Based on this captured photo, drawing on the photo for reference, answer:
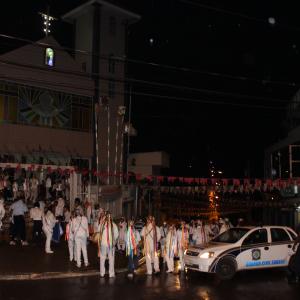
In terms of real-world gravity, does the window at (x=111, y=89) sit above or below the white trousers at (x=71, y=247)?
above

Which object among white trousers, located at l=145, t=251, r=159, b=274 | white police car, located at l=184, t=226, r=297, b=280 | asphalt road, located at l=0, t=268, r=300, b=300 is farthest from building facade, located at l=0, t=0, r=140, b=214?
asphalt road, located at l=0, t=268, r=300, b=300

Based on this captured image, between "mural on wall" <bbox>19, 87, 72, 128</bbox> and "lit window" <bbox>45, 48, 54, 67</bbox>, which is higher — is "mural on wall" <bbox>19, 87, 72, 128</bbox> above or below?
below

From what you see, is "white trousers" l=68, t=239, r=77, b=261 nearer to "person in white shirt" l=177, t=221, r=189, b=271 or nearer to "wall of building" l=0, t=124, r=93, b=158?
"person in white shirt" l=177, t=221, r=189, b=271

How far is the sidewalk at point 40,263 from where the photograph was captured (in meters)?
13.9

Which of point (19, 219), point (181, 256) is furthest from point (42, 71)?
point (181, 256)

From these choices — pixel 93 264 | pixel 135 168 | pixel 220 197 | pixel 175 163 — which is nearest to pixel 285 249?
pixel 93 264

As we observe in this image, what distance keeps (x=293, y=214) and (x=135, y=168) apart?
1410 cm

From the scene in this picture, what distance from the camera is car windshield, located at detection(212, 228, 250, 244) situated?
47.8 ft

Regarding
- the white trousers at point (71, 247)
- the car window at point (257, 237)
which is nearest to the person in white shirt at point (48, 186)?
the white trousers at point (71, 247)

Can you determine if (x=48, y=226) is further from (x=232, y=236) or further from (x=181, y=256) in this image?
(x=232, y=236)

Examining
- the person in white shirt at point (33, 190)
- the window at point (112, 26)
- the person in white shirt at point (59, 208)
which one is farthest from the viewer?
the window at point (112, 26)

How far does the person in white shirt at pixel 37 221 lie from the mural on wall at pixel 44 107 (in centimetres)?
1099

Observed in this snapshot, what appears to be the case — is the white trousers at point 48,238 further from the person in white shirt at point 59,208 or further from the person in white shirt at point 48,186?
the person in white shirt at point 48,186

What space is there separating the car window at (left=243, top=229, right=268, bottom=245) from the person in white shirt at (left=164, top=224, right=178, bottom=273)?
97.0 inches
